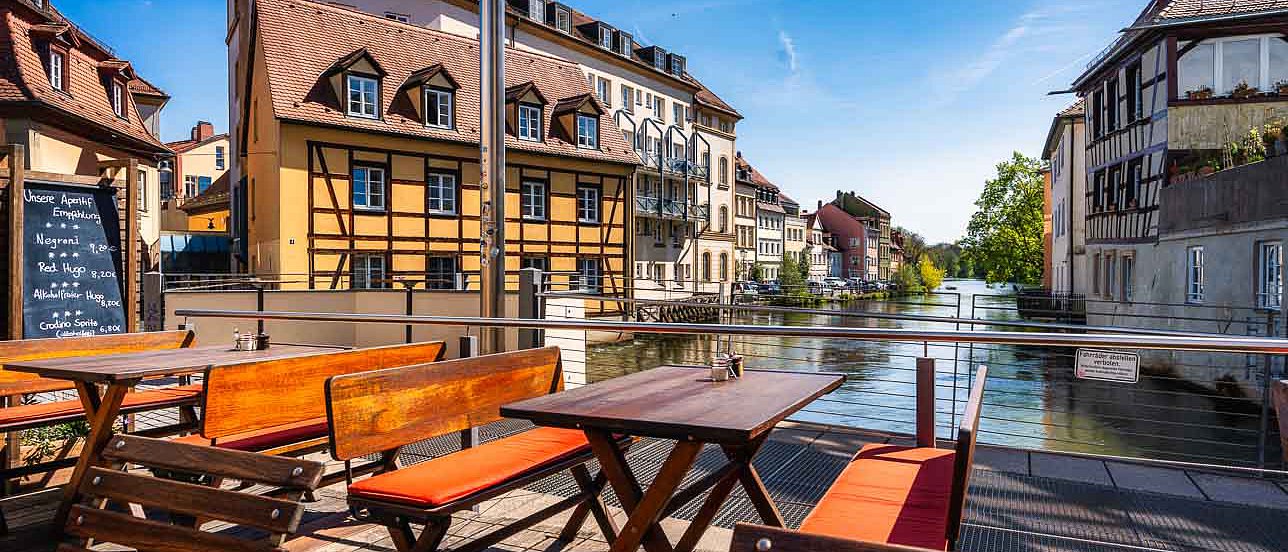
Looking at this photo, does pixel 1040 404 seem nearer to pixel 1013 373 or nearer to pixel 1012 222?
pixel 1013 373

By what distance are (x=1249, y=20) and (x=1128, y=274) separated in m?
7.21

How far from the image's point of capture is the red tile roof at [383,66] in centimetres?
2177

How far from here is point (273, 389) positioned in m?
3.83

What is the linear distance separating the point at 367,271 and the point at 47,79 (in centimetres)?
814

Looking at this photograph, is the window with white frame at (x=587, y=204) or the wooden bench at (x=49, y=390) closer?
Answer: the wooden bench at (x=49, y=390)

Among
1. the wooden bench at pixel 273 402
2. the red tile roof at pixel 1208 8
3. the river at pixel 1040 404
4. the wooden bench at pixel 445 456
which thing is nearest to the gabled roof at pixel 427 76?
the river at pixel 1040 404

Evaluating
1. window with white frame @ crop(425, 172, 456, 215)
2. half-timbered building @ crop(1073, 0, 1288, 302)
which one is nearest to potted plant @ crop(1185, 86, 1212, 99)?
half-timbered building @ crop(1073, 0, 1288, 302)

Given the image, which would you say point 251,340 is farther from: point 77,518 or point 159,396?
point 77,518

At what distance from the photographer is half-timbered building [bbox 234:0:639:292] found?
70.3ft

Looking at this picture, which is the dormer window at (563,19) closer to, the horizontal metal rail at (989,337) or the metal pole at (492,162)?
the metal pole at (492,162)

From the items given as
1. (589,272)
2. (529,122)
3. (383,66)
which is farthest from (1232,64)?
(383,66)

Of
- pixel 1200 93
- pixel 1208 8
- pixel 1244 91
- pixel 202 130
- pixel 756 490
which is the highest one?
pixel 202 130

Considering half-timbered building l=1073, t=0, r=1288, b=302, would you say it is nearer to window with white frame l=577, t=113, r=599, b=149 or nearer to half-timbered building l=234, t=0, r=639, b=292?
half-timbered building l=234, t=0, r=639, b=292

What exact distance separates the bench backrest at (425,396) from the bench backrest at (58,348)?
2.33 meters
